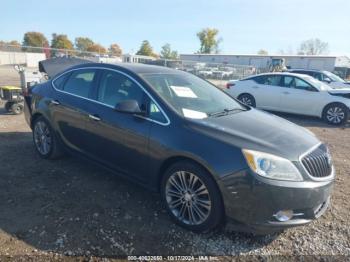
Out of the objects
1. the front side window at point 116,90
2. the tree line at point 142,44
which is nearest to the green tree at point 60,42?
the tree line at point 142,44

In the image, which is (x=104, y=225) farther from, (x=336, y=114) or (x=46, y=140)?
(x=336, y=114)

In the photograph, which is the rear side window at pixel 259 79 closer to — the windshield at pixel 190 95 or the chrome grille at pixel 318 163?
the windshield at pixel 190 95

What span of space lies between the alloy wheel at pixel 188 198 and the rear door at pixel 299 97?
7786mm

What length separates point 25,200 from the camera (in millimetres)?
3627

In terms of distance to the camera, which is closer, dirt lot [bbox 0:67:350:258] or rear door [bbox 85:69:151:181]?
dirt lot [bbox 0:67:350:258]

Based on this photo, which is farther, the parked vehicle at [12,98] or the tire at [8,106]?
the tire at [8,106]

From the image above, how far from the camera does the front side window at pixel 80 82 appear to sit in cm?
414

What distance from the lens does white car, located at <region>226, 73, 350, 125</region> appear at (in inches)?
368

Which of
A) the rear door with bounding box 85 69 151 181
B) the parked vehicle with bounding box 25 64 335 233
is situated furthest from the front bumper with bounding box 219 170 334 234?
the rear door with bounding box 85 69 151 181

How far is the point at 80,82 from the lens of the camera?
4320 mm

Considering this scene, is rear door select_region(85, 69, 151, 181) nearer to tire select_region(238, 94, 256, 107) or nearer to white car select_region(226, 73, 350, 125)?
white car select_region(226, 73, 350, 125)

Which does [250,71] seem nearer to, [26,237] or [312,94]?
[312,94]

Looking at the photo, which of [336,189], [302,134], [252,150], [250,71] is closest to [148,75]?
[252,150]

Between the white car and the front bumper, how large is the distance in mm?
6519
